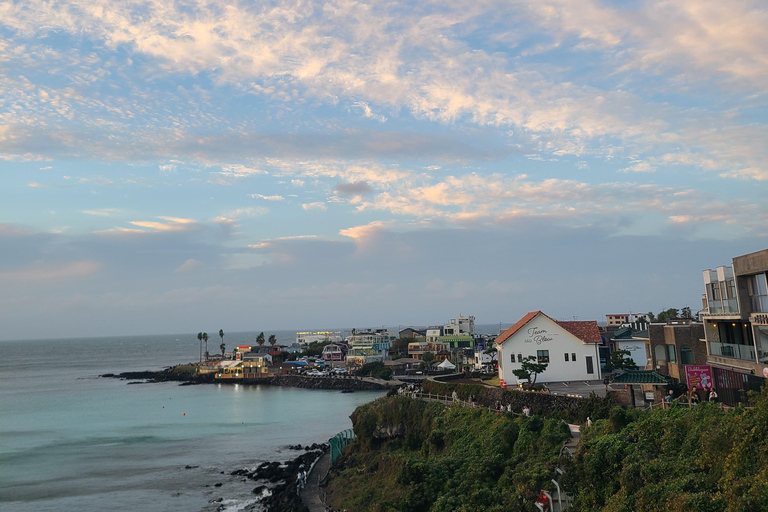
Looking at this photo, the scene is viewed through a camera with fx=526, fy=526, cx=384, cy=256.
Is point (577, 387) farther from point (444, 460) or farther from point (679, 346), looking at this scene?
point (444, 460)

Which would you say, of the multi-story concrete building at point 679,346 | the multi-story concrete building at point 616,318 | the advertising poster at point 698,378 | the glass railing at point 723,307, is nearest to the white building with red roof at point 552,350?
the multi-story concrete building at point 679,346

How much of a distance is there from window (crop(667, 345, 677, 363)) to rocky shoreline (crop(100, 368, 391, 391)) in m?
70.4

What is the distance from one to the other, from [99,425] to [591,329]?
2730 inches

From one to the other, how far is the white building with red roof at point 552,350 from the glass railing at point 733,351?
10508 mm

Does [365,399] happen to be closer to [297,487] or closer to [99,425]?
[99,425]

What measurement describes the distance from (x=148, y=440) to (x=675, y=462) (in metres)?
63.9

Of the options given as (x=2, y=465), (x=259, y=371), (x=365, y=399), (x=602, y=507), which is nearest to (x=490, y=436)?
(x=602, y=507)

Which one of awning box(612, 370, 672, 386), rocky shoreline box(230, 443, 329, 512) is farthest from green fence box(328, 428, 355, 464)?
awning box(612, 370, 672, 386)

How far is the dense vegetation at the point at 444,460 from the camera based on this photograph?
81.5 feet

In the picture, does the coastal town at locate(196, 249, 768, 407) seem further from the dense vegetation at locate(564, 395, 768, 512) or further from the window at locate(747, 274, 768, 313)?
the dense vegetation at locate(564, 395, 768, 512)

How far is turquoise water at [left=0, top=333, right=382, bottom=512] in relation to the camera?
143 ft

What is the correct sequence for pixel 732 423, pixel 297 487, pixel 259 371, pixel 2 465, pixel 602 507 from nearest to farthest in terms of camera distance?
1. pixel 732 423
2. pixel 602 507
3. pixel 297 487
4. pixel 2 465
5. pixel 259 371

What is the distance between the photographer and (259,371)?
13175 centimetres

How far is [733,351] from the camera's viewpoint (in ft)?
97.6
